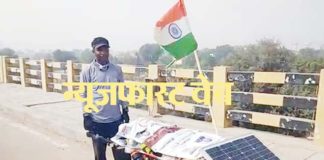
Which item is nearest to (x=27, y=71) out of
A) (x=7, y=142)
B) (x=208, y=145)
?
(x=7, y=142)

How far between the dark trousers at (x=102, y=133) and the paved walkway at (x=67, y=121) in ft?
4.05

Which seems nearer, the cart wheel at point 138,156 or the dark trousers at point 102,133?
the cart wheel at point 138,156

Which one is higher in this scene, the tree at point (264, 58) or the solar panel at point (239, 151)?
the tree at point (264, 58)

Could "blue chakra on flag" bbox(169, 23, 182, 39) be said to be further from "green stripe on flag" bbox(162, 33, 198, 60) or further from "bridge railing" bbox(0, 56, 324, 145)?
"bridge railing" bbox(0, 56, 324, 145)

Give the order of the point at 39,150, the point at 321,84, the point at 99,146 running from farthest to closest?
the point at 39,150 < the point at 321,84 < the point at 99,146

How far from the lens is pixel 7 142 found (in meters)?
6.22

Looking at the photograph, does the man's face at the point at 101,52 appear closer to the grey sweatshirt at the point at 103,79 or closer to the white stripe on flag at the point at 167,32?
the grey sweatshirt at the point at 103,79

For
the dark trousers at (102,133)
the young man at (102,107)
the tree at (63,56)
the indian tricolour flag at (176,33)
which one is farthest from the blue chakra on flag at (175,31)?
the tree at (63,56)

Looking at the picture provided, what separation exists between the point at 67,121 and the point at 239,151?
209 inches

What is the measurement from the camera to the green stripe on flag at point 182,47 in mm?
3455

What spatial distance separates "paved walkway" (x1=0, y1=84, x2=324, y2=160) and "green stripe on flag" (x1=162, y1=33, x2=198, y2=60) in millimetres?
991

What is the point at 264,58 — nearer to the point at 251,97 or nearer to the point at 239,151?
the point at 251,97

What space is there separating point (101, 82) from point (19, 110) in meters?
5.80

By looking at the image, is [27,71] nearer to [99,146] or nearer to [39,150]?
[39,150]
